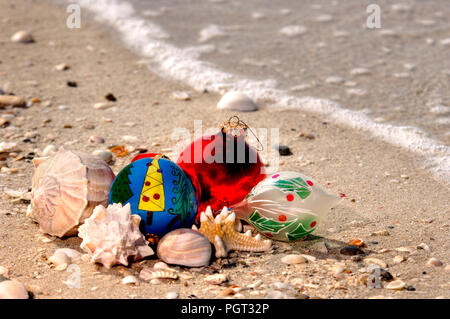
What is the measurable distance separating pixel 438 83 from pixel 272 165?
2558 millimetres

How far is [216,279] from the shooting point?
2822 millimetres

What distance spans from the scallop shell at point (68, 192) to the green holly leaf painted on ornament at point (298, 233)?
100 centimetres

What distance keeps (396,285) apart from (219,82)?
3.59 meters

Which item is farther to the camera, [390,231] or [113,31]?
[113,31]

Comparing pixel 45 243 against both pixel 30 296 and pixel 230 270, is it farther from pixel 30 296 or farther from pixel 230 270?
pixel 230 270

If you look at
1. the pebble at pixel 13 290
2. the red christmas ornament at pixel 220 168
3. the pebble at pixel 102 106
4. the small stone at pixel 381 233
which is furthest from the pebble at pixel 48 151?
the small stone at pixel 381 233

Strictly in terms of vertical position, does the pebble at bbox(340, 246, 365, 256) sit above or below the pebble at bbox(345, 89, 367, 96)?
below

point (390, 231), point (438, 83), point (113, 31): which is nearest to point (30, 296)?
point (390, 231)

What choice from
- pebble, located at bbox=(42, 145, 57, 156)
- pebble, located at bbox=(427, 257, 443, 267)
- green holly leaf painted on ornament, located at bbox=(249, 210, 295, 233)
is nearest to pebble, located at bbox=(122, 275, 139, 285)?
green holly leaf painted on ornament, located at bbox=(249, 210, 295, 233)

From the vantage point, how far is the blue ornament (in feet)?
9.61

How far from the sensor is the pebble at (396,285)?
2760mm

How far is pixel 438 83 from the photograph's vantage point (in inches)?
233

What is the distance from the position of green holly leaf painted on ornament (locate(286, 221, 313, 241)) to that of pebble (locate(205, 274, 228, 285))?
492mm

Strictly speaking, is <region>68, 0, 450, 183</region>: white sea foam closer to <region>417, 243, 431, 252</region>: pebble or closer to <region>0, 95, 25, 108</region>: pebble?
<region>417, 243, 431, 252</region>: pebble
